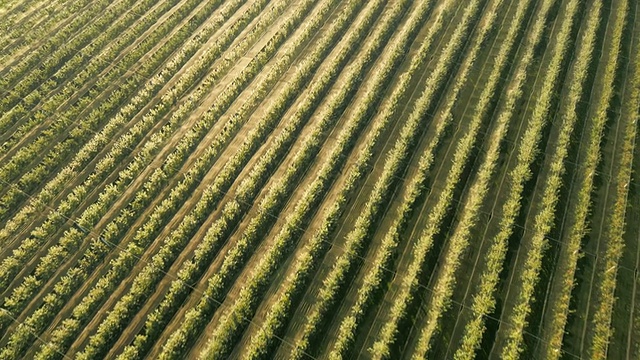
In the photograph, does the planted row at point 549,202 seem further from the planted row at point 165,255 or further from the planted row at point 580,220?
the planted row at point 165,255

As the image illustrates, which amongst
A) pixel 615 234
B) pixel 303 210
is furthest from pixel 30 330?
pixel 615 234

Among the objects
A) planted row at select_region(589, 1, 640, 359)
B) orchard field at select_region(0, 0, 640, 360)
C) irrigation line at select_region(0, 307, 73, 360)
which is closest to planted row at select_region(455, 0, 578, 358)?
orchard field at select_region(0, 0, 640, 360)

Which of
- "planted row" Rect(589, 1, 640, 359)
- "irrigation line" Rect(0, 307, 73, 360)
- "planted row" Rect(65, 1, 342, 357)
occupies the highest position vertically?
"planted row" Rect(589, 1, 640, 359)

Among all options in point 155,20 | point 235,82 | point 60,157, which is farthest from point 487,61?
point 60,157

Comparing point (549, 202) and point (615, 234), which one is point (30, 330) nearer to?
point (549, 202)

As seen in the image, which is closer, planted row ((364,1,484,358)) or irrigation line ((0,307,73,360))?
planted row ((364,1,484,358))

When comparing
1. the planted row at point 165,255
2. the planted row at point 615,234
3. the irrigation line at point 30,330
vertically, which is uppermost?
the planted row at point 615,234

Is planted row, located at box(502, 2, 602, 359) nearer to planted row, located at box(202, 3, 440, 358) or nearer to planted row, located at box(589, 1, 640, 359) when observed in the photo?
planted row, located at box(589, 1, 640, 359)

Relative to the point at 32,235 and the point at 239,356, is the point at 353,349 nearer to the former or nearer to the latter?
the point at 239,356

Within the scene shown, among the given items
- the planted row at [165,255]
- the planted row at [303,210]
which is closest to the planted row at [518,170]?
the planted row at [303,210]
